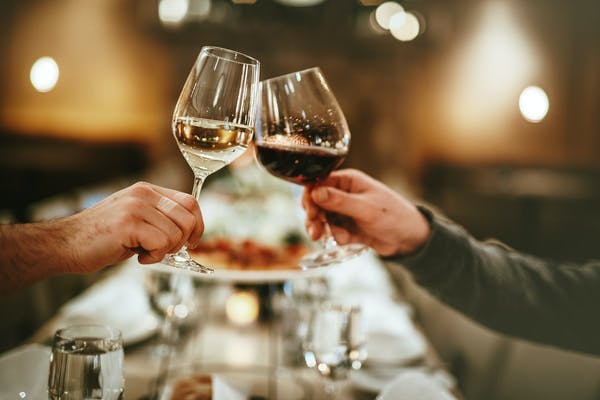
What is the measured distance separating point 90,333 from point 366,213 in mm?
581

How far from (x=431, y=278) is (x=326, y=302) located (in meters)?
0.25

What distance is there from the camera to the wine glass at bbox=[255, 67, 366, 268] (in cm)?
111

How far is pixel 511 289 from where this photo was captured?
1.37m

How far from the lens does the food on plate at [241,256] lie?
174 centimetres

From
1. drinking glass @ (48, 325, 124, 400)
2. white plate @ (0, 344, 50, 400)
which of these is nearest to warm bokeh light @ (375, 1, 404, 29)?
white plate @ (0, 344, 50, 400)

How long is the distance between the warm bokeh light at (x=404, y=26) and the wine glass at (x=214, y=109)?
680 cm

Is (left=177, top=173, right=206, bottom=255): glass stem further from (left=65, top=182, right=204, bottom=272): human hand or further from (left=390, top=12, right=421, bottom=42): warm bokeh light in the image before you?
(left=390, top=12, right=421, bottom=42): warm bokeh light

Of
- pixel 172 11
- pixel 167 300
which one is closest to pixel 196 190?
pixel 167 300

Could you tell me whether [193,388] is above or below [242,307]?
above

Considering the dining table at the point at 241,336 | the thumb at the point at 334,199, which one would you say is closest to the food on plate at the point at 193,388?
the dining table at the point at 241,336

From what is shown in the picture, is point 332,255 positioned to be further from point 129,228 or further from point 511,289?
point 129,228

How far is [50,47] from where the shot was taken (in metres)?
7.66

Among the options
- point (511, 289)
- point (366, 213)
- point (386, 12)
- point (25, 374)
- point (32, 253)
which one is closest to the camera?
point (32, 253)

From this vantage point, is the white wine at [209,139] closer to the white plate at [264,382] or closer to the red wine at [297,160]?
the red wine at [297,160]
